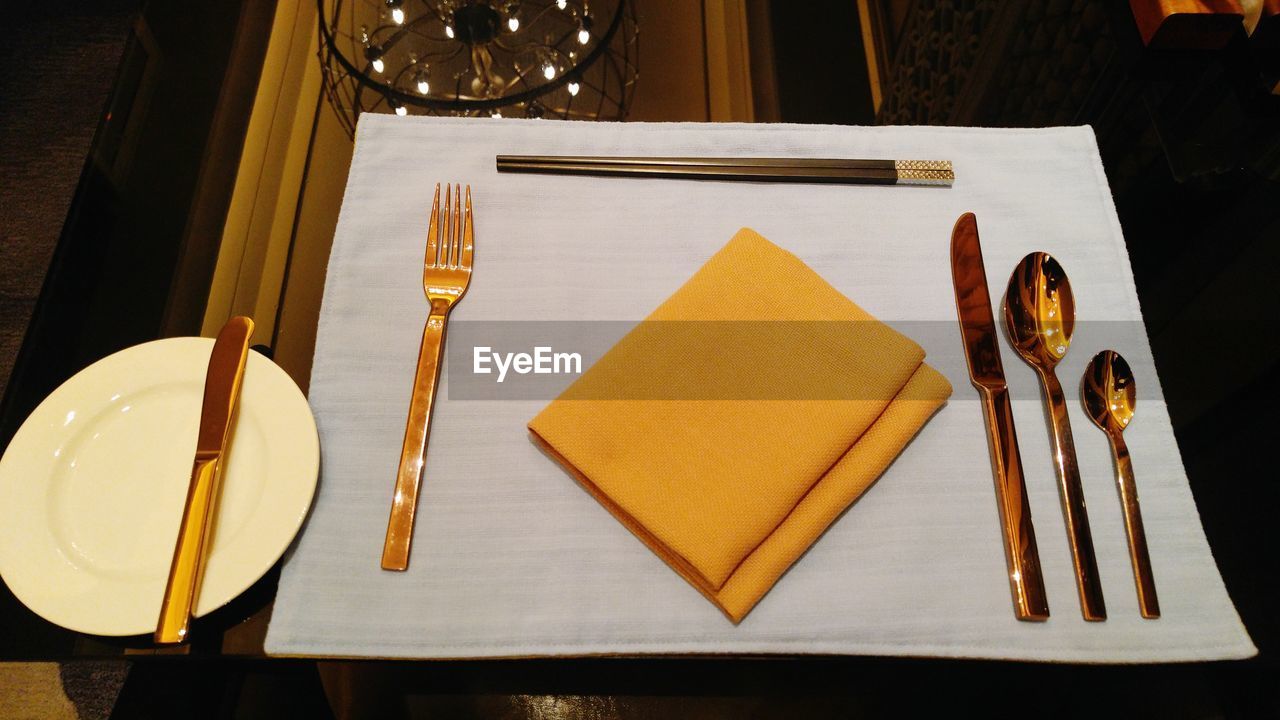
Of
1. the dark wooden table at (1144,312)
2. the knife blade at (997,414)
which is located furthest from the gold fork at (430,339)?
the knife blade at (997,414)

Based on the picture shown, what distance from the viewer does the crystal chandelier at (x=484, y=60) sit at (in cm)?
61

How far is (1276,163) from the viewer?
0.54 metres

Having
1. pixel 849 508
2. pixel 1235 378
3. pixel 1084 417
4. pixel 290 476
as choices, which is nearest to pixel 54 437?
pixel 290 476

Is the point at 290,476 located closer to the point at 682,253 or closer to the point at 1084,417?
the point at 682,253

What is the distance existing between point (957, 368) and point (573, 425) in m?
0.26

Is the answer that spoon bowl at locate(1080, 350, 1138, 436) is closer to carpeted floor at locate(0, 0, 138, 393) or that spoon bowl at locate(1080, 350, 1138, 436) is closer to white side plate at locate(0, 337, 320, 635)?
white side plate at locate(0, 337, 320, 635)

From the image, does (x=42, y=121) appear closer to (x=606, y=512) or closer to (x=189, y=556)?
(x=189, y=556)

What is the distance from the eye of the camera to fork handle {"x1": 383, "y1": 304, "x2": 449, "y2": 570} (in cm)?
39

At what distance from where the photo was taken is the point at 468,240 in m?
0.49

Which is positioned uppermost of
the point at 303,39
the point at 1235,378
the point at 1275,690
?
the point at 303,39

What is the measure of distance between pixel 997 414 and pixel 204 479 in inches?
18.9

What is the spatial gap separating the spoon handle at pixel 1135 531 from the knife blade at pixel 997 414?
6 cm

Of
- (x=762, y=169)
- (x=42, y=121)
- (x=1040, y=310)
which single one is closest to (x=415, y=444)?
(x=762, y=169)

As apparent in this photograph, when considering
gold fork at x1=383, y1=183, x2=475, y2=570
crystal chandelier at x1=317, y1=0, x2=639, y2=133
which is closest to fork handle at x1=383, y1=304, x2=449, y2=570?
gold fork at x1=383, y1=183, x2=475, y2=570
